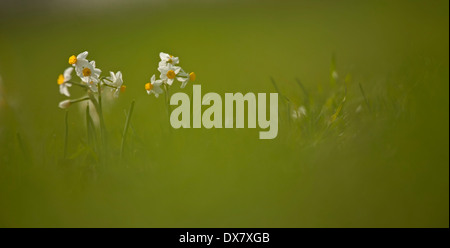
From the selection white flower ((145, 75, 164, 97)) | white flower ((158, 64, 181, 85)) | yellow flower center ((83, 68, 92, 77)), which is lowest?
yellow flower center ((83, 68, 92, 77))

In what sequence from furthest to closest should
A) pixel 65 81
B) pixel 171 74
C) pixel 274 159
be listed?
pixel 171 74 → pixel 65 81 → pixel 274 159

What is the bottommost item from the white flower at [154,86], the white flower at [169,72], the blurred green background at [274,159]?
the blurred green background at [274,159]

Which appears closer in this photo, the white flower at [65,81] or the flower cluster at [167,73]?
the white flower at [65,81]

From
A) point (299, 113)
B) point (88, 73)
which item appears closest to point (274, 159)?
point (299, 113)

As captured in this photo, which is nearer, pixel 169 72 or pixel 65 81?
pixel 65 81

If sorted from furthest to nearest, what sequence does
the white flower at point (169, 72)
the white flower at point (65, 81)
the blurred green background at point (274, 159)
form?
the white flower at point (169, 72) → the white flower at point (65, 81) → the blurred green background at point (274, 159)

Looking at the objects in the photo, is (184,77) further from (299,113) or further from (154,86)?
(299,113)

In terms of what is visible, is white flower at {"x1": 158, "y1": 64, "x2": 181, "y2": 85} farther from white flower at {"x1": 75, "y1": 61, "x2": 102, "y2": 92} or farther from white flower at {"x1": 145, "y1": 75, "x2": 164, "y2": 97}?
white flower at {"x1": 75, "y1": 61, "x2": 102, "y2": 92}

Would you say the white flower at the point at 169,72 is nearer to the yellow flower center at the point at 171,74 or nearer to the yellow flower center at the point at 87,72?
the yellow flower center at the point at 171,74

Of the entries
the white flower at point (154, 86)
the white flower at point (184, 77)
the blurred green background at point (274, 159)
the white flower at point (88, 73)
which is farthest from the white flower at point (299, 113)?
the white flower at point (88, 73)

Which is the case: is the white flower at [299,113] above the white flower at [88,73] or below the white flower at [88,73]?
below

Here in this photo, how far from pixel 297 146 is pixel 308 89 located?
0.73 m

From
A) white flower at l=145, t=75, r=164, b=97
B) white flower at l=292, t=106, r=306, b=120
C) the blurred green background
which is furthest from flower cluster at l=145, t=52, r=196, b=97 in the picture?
white flower at l=292, t=106, r=306, b=120
